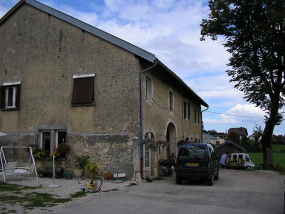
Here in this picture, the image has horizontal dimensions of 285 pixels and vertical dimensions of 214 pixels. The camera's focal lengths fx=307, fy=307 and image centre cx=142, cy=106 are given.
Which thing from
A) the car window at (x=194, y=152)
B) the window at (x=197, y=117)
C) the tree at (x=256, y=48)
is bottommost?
the car window at (x=194, y=152)

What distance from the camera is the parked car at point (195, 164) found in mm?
12156

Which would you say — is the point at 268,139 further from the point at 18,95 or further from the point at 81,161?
the point at 18,95

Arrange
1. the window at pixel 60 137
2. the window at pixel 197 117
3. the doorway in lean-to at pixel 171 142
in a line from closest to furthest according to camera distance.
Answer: the window at pixel 60 137
the doorway in lean-to at pixel 171 142
the window at pixel 197 117

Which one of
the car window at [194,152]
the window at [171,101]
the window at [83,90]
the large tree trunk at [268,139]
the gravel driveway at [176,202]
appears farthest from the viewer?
the large tree trunk at [268,139]

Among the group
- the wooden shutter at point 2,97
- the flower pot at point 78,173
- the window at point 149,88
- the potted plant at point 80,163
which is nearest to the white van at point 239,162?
the window at point 149,88

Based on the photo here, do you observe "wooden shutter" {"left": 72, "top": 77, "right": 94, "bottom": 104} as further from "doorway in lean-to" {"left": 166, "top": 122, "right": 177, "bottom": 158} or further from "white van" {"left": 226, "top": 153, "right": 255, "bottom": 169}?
"white van" {"left": 226, "top": 153, "right": 255, "bottom": 169}

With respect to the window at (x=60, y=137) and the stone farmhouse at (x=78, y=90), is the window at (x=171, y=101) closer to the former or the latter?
the stone farmhouse at (x=78, y=90)

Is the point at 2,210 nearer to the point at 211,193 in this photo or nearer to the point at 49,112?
the point at 211,193

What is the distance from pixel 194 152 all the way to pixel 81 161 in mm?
5094

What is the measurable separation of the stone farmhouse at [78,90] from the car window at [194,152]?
1.94 meters

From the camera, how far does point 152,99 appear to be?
50.3 ft

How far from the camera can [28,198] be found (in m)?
8.72

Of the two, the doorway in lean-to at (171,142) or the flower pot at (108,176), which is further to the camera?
the doorway in lean-to at (171,142)

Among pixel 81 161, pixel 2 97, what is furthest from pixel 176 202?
pixel 2 97
